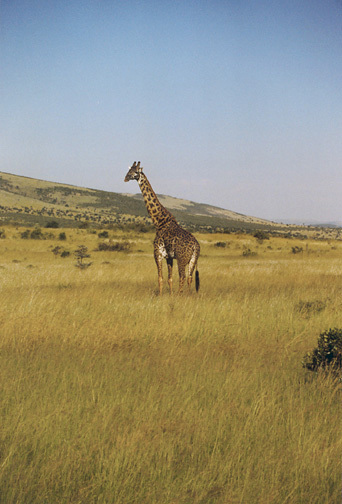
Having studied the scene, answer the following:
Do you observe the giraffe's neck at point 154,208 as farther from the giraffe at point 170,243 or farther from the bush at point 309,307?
the bush at point 309,307

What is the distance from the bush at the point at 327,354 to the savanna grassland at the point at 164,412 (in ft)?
0.61

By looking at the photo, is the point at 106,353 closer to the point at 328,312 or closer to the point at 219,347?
the point at 219,347

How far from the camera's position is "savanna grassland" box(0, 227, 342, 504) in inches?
109

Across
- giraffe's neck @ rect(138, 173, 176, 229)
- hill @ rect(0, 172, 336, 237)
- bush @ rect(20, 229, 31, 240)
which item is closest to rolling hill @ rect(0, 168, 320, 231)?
hill @ rect(0, 172, 336, 237)

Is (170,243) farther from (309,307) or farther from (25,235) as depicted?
(25,235)

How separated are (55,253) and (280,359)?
28863mm

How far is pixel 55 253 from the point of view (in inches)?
1266

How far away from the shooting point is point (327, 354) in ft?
17.2

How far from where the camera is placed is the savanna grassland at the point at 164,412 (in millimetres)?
2781

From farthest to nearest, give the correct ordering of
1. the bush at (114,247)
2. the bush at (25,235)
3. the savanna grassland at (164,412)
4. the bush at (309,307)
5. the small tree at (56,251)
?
the bush at (25,235) → the bush at (114,247) → the small tree at (56,251) → the bush at (309,307) → the savanna grassland at (164,412)

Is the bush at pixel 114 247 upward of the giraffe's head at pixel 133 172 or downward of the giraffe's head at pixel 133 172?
downward

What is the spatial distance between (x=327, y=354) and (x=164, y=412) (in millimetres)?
2627

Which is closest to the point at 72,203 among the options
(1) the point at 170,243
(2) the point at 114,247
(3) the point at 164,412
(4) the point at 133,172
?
(2) the point at 114,247

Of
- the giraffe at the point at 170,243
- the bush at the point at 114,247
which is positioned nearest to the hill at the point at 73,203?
the bush at the point at 114,247
